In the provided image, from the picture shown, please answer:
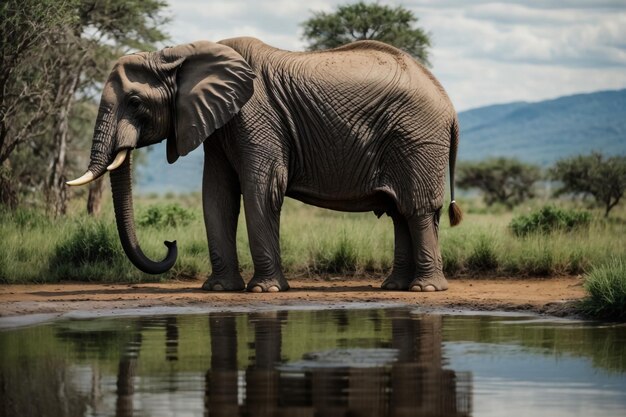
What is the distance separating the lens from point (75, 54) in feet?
80.5

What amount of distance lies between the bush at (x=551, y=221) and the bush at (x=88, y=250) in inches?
272

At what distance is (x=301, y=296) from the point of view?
45.9 feet

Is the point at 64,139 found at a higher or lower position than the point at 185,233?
higher

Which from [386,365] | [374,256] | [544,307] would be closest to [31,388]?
[386,365]

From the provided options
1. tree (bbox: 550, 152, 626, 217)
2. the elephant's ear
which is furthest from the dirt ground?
tree (bbox: 550, 152, 626, 217)

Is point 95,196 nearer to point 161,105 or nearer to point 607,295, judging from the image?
point 161,105

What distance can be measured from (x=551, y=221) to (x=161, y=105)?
9.71 meters

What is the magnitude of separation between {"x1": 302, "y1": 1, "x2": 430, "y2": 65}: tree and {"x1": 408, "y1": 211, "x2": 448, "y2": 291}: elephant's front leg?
53.5ft

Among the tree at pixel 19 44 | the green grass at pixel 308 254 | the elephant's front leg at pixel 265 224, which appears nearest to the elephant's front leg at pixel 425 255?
the elephant's front leg at pixel 265 224

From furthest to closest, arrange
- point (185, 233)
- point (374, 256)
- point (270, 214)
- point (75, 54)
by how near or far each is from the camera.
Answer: point (75, 54) < point (185, 233) < point (374, 256) < point (270, 214)

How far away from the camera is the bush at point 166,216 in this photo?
2216 centimetres

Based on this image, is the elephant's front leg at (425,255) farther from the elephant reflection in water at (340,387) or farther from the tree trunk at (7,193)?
the tree trunk at (7,193)

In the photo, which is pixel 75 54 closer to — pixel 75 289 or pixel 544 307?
pixel 75 289

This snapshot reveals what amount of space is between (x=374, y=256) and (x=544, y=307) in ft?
14.1
